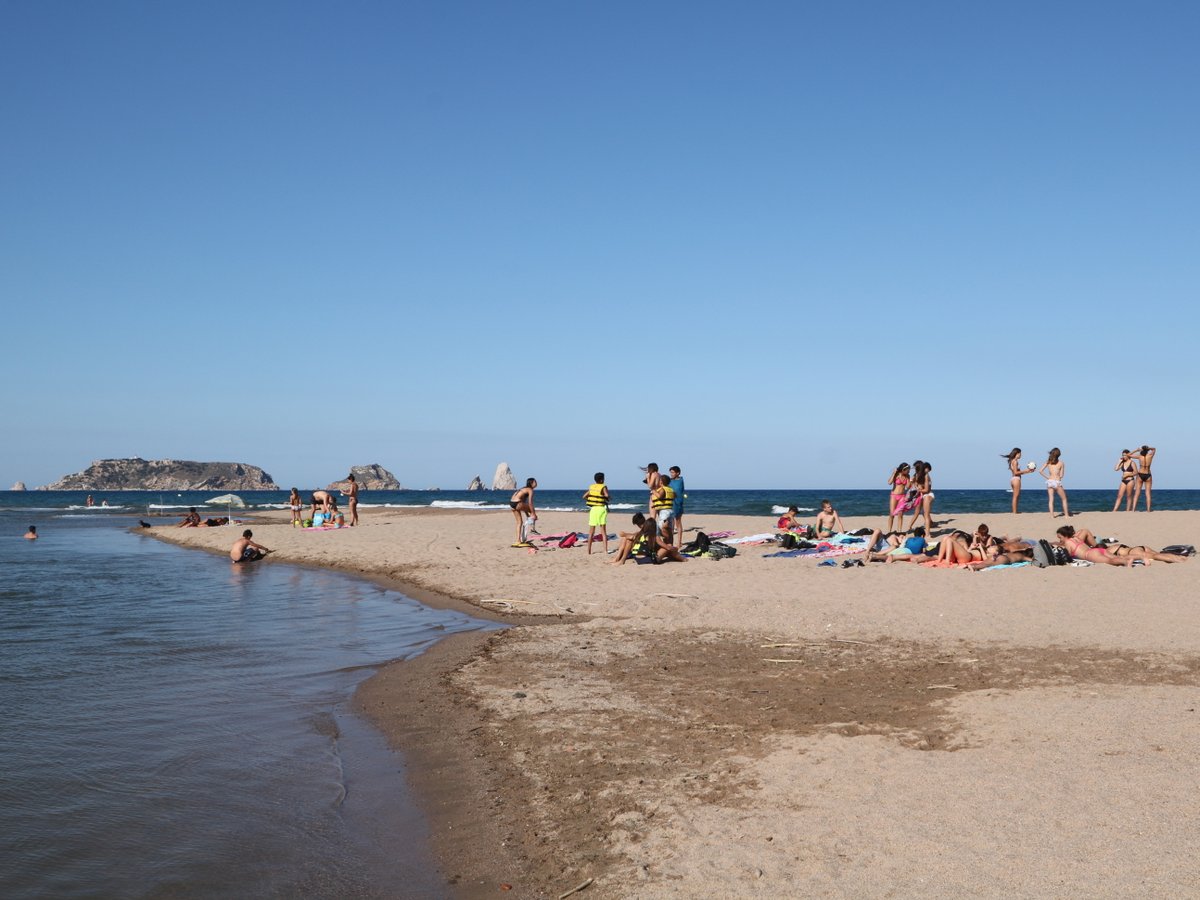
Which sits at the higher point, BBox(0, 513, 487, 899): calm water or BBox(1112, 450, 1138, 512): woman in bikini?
BBox(1112, 450, 1138, 512): woman in bikini

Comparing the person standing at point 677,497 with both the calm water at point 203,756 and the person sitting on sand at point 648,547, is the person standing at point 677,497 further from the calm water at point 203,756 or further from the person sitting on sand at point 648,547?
the calm water at point 203,756

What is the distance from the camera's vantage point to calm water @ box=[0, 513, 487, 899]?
499cm

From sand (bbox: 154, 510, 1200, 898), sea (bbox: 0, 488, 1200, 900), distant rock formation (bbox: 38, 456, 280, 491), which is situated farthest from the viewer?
distant rock formation (bbox: 38, 456, 280, 491)

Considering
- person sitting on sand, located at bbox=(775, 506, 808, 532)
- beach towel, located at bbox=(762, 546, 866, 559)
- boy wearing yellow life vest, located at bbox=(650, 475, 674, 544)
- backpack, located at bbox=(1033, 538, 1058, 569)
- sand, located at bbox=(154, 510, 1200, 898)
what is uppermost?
boy wearing yellow life vest, located at bbox=(650, 475, 674, 544)

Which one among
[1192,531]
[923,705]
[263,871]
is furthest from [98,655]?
[1192,531]

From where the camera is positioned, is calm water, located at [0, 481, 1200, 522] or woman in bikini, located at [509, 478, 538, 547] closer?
woman in bikini, located at [509, 478, 538, 547]

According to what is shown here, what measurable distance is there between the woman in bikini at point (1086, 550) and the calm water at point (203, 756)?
1101cm

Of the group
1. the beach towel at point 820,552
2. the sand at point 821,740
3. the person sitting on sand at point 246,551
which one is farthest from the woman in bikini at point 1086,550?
the person sitting on sand at point 246,551

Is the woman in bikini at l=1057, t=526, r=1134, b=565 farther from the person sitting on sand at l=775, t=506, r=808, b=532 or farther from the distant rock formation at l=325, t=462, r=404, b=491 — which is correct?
the distant rock formation at l=325, t=462, r=404, b=491

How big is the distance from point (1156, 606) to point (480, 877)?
10.8 m

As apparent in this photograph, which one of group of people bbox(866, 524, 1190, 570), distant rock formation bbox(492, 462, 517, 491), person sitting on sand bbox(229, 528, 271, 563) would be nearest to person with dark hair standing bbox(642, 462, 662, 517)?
group of people bbox(866, 524, 1190, 570)

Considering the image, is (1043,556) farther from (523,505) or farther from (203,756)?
(203,756)

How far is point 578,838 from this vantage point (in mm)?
5141

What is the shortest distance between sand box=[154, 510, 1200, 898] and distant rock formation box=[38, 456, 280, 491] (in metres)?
148
